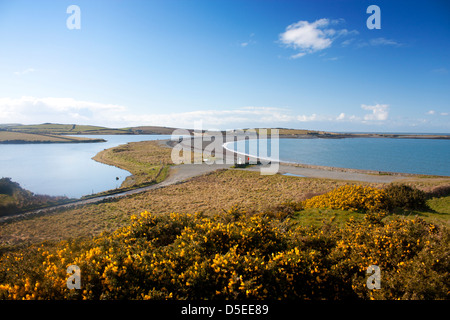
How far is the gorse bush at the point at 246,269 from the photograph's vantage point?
473cm

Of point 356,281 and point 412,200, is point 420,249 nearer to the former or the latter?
point 356,281

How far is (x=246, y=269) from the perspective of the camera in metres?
5.33

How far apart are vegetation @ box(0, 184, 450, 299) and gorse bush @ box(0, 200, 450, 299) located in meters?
0.02

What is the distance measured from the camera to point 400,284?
16.5ft

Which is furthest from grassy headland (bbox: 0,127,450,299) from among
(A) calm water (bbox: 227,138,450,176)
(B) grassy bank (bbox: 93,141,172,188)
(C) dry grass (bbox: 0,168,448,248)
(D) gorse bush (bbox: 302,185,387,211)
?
(A) calm water (bbox: 227,138,450,176)

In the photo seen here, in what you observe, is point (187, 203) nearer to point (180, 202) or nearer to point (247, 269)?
point (180, 202)

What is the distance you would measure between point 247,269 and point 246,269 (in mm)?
28

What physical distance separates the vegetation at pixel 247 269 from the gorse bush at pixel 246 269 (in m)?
0.02

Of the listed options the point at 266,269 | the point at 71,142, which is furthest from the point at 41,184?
the point at 71,142

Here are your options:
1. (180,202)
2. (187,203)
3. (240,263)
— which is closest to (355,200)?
(240,263)

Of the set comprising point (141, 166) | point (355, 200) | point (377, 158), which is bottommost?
point (141, 166)

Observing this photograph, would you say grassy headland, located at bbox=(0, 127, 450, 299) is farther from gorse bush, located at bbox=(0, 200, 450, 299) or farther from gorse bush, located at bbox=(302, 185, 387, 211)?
gorse bush, located at bbox=(302, 185, 387, 211)

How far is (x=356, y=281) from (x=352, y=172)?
127 ft

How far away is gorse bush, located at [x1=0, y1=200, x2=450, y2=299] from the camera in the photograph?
4734 mm
